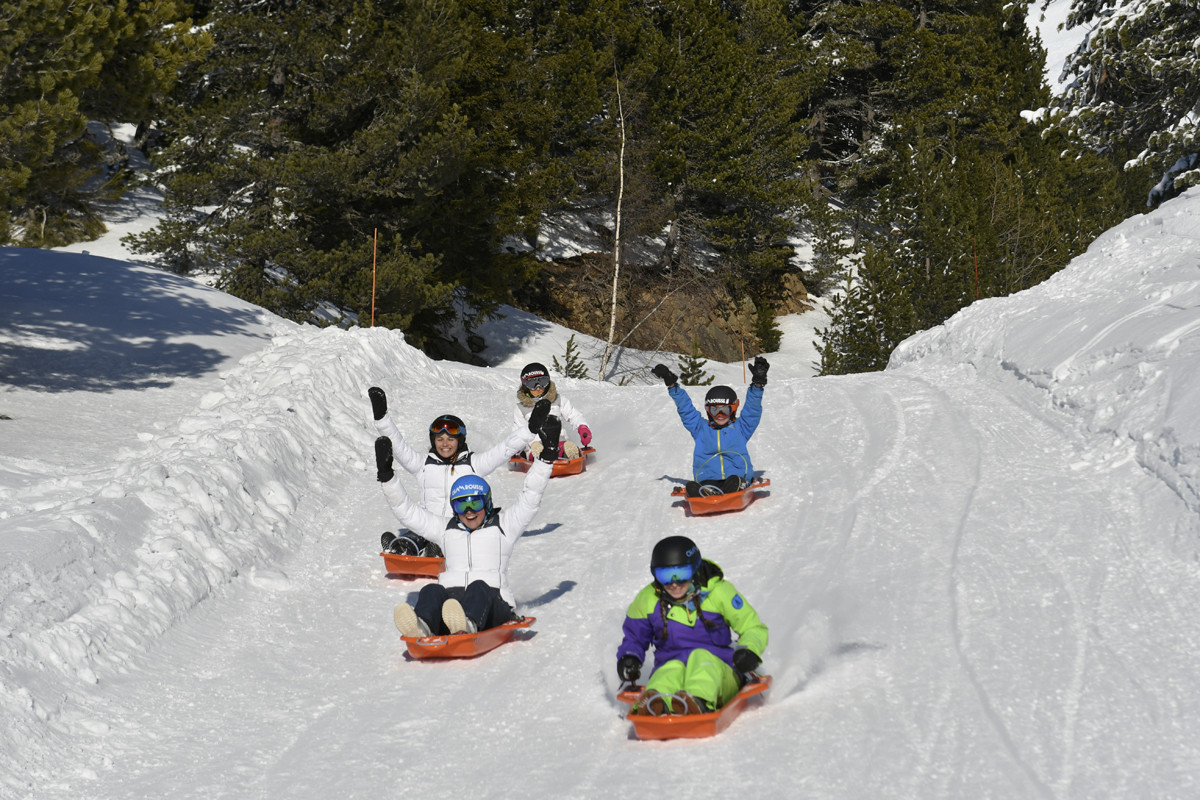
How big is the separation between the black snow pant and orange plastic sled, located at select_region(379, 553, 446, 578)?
4.62 feet

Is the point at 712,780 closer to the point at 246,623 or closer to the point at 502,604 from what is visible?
the point at 502,604

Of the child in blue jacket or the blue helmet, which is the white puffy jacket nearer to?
the blue helmet

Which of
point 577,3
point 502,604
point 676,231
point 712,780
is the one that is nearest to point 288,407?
point 502,604

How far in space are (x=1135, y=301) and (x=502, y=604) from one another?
8.52m

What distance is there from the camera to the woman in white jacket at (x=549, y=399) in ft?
37.4

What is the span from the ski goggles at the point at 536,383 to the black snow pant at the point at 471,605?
179 inches

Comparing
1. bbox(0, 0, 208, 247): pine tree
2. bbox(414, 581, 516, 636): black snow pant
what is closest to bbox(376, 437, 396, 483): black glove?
bbox(414, 581, 516, 636): black snow pant

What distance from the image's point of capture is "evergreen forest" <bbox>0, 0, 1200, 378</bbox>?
1620 cm

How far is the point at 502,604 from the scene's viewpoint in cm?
698

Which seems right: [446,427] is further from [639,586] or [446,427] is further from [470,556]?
[639,586]

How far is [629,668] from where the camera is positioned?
562cm

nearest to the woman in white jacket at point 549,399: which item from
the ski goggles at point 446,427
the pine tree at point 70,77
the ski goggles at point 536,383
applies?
the ski goggles at point 536,383

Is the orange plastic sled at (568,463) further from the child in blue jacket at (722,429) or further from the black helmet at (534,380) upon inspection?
the child in blue jacket at (722,429)

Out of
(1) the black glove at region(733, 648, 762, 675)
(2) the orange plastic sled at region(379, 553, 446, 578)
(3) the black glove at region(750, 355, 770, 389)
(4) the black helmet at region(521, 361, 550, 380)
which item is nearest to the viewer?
(1) the black glove at region(733, 648, 762, 675)
